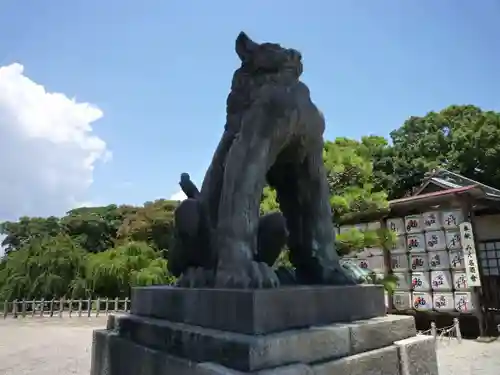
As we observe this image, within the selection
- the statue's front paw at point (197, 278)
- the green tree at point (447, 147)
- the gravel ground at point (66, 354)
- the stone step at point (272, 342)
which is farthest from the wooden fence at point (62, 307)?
the stone step at point (272, 342)

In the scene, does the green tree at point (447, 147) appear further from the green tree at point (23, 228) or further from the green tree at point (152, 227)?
the green tree at point (23, 228)

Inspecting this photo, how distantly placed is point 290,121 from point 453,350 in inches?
295

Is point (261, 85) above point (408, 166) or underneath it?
underneath

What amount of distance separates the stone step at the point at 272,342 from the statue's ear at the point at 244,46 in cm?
169

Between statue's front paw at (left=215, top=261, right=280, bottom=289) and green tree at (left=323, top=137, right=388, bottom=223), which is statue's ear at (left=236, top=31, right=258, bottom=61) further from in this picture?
green tree at (left=323, top=137, right=388, bottom=223)

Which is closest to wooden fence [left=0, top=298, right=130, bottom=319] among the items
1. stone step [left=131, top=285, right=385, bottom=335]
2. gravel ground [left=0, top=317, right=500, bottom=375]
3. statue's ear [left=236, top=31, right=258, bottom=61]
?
gravel ground [left=0, top=317, right=500, bottom=375]

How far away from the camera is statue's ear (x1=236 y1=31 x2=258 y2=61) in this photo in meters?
2.54

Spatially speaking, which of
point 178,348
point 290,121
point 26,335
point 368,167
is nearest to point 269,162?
point 290,121

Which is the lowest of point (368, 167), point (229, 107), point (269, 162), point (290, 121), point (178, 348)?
point (178, 348)

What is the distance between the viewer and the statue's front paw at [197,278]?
232 cm

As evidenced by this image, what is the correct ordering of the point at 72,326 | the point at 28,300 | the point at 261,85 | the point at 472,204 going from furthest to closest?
the point at 28,300, the point at 72,326, the point at 472,204, the point at 261,85

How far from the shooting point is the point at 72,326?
12211 millimetres

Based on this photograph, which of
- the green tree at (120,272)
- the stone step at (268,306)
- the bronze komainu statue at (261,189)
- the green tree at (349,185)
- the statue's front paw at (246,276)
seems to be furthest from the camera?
the green tree at (120,272)

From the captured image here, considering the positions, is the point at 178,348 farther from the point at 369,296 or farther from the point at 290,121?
the point at 290,121
